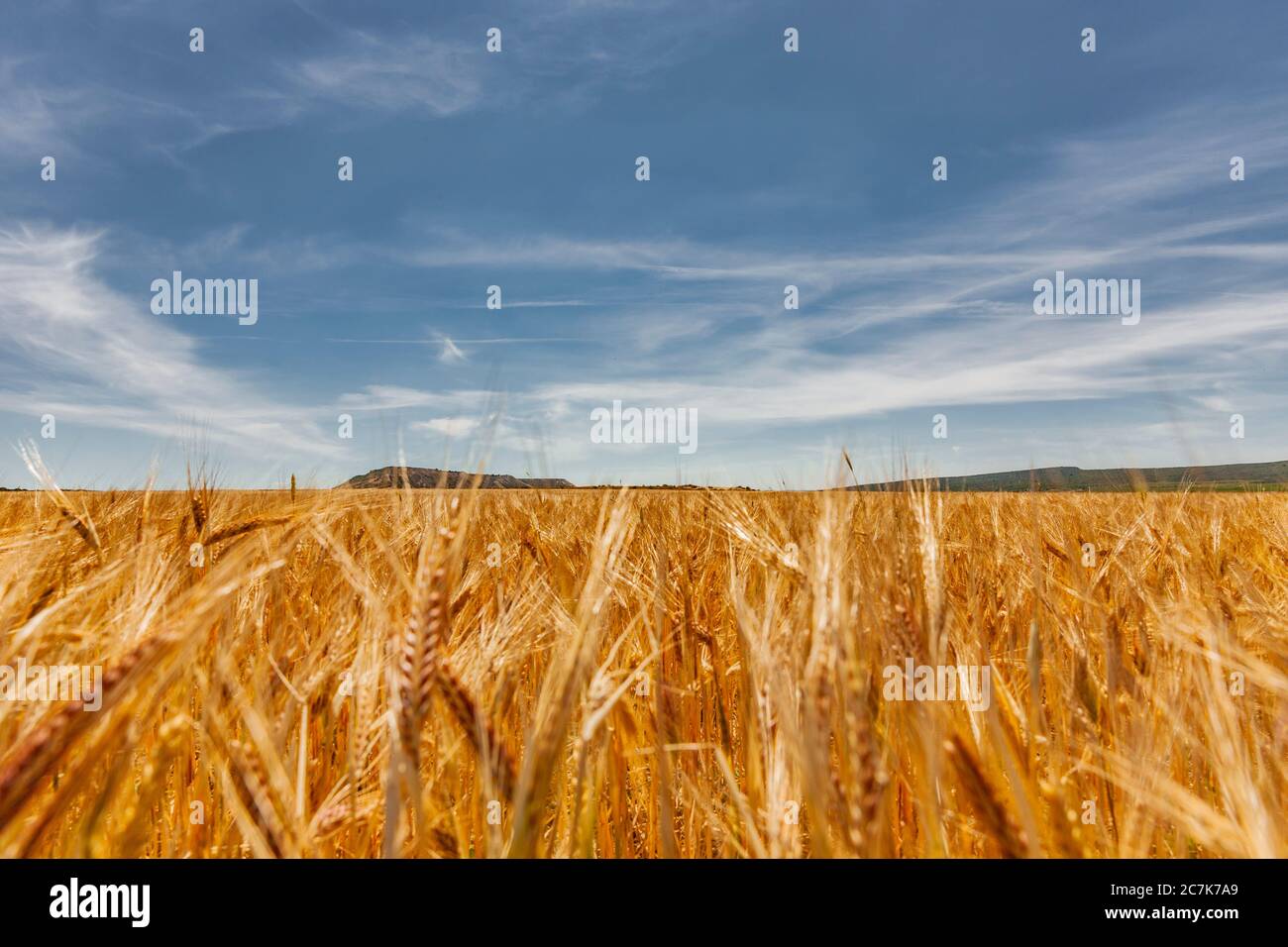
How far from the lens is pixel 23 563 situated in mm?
1325

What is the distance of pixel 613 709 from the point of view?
145 cm

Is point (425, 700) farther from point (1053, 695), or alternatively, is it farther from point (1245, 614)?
point (1245, 614)

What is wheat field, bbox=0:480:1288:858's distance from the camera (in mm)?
850

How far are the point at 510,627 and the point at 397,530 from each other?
0.68m

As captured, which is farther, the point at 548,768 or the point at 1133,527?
the point at 1133,527

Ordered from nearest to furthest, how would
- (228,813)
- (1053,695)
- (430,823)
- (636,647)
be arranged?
(430,823) → (228,813) → (1053,695) → (636,647)

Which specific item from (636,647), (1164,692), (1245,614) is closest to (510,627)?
(636,647)

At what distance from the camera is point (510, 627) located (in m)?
1.66

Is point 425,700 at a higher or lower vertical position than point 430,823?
higher

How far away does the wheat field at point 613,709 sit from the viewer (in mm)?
850

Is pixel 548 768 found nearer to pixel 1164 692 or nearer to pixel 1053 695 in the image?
pixel 1164 692
